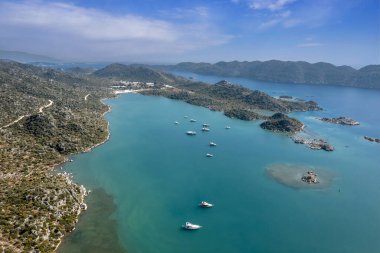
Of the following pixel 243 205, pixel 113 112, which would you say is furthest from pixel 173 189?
pixel 113 112

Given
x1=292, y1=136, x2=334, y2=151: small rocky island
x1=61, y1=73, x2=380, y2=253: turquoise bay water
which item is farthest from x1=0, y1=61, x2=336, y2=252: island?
x1=292, y1=136, x2=334, y2=151: small rocky island

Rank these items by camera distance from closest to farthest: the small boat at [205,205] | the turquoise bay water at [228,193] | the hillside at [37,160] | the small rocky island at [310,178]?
the hillside at [37,160], the turquoise bay water at [228,193], the small boat at [205,205], the small rocky island at [310,178]

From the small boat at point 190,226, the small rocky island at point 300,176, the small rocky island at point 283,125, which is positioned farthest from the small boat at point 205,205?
the small rocky island at point 283,125

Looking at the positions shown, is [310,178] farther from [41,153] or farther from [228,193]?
[41,153]

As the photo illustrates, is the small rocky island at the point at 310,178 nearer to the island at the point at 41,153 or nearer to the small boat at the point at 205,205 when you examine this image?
the small boat at the point at 205,205

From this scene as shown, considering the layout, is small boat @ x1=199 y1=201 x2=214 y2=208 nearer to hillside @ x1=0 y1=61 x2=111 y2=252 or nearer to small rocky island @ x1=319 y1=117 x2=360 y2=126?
hillside @ x1=0 y1=61 x2=111 y2=252

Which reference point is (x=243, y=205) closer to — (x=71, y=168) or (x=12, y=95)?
(x=71, y=168)

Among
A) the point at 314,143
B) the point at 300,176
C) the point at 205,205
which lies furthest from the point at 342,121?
the point at 205,205

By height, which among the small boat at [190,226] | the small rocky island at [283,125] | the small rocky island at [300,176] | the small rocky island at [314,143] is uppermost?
the small rocky island at [283,125]

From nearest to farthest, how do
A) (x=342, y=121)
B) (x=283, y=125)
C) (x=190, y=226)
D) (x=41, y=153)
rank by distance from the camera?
1. (x=190, y=226)
2. (x=41, y=153)
3. (x=283, y=125)
4. (x=342, y=121)
